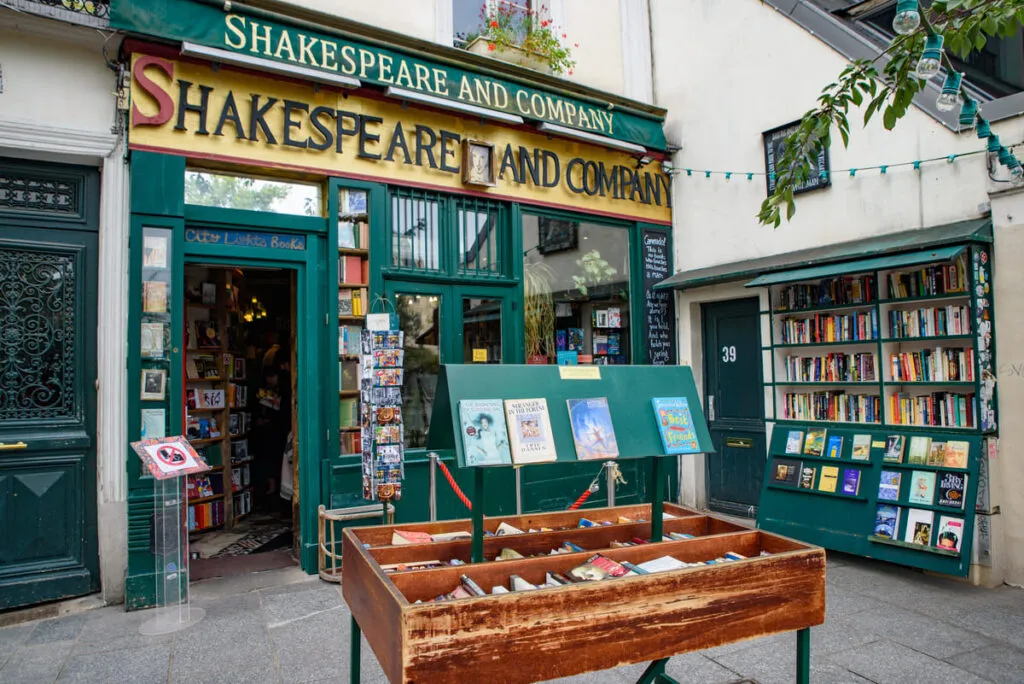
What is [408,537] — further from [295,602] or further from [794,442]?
[794,442]

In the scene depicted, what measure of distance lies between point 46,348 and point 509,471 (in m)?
4.11

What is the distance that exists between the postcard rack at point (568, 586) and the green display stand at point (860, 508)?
305 cm

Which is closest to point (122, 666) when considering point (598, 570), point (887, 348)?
point (598, 570)

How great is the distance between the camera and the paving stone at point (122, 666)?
12.4ft

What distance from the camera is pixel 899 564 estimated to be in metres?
5.70

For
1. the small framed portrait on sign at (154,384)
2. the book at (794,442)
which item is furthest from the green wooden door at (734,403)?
the small framed portrait on sign at (154,384)

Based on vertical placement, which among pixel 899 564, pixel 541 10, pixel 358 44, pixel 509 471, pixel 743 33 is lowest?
pixel 899 564

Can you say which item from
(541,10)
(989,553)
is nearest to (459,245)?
(541,10)

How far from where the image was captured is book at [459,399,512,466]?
8.35 feet

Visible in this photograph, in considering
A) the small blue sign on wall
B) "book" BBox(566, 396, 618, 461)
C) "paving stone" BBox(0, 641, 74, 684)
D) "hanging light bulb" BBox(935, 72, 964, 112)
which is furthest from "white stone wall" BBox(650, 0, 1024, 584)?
"paving stone" BBox(0, 641, 74, 684)

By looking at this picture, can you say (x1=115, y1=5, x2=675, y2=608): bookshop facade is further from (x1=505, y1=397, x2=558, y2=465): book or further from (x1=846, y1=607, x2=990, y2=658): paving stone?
(x1=505, y1=397, x2=558, y2=465): book

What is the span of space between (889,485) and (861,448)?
0.41 metres

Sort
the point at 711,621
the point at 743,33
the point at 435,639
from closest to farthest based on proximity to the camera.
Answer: the point at 435,639 → the point at 711,621 → the point at 743,33

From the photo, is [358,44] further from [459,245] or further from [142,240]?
[142,240]
